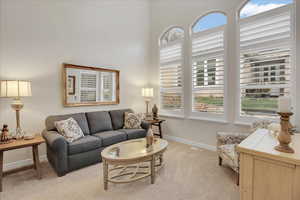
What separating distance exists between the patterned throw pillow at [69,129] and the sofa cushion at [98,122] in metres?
0.41

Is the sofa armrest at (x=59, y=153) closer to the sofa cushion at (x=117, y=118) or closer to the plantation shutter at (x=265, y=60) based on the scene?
the sofa cushion at (x=117, y=118)

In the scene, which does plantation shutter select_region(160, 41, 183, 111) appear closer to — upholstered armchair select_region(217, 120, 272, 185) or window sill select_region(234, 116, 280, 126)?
window sill select_region(234, 116, 280, 126)

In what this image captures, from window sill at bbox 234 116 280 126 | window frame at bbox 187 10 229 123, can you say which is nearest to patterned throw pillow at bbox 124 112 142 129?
window frame at bbox 187 10 229 123

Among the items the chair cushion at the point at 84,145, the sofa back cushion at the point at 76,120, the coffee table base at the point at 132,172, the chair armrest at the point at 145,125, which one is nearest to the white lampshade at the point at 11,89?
the sofa back cushion at the point at 76,120

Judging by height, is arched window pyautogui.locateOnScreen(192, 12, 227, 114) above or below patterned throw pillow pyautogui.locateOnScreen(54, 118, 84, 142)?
above

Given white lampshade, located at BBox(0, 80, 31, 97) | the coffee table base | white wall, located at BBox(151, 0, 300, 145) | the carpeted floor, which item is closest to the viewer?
the carpeted floor

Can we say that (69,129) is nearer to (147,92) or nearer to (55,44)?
(55,44)

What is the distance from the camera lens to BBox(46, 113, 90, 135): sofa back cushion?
2.83 m

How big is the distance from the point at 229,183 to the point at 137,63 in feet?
11.8

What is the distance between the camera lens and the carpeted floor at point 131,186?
1932 millimetres

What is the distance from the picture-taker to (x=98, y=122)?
3.36 m

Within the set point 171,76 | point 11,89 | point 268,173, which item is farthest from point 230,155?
point 11,89

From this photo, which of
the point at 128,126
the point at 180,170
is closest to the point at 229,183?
the point at 180,170

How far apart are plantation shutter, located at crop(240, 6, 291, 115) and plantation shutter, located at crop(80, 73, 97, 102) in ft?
10.4
